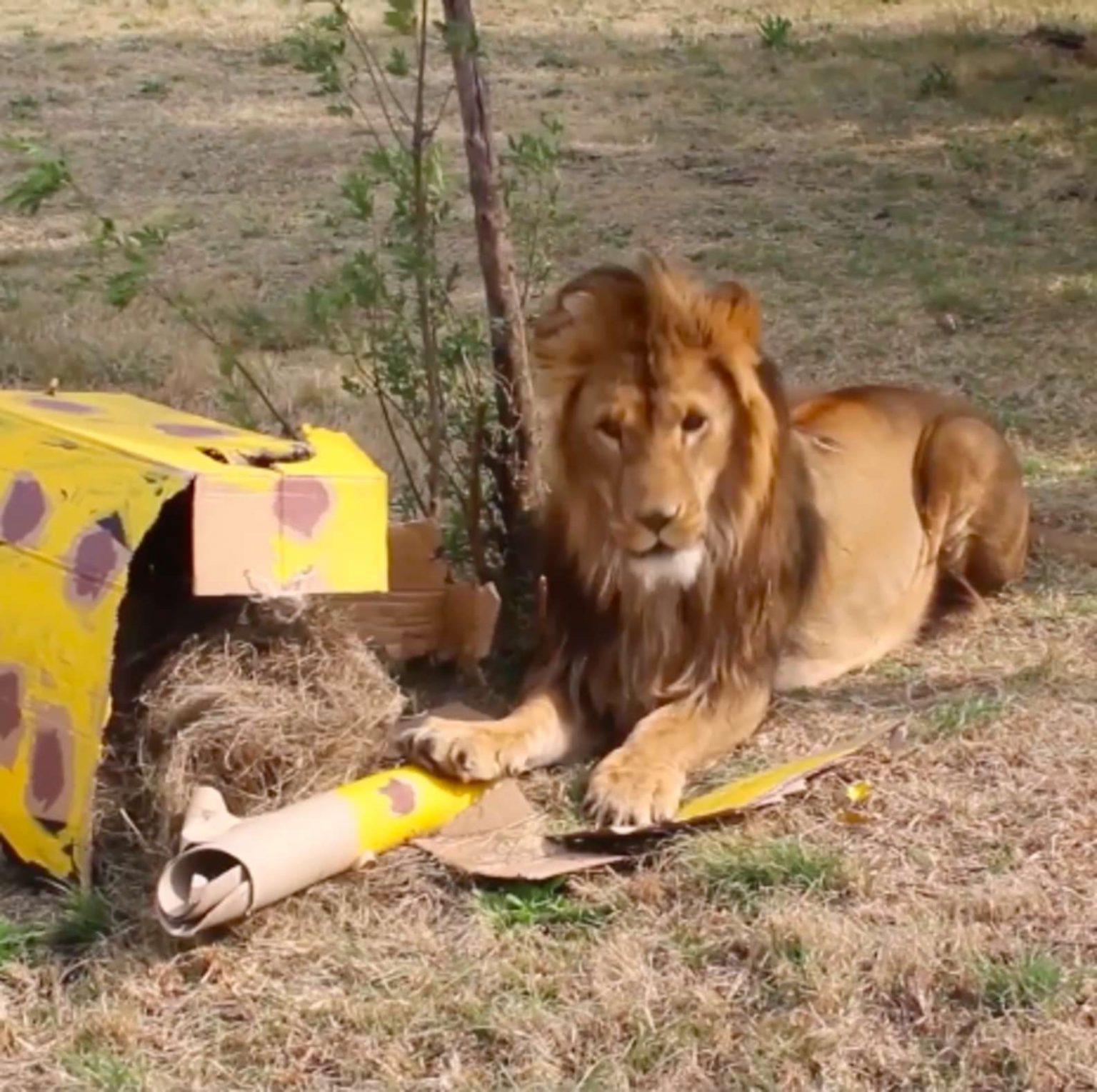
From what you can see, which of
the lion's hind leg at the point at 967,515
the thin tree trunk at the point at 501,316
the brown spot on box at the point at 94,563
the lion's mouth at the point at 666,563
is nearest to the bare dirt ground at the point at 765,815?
the lion's hind leg at the point at 967,515

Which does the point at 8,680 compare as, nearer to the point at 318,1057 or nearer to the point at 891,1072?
the point at 318,1057

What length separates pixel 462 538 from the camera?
205 inches

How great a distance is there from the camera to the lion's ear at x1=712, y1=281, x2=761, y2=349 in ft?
14.5

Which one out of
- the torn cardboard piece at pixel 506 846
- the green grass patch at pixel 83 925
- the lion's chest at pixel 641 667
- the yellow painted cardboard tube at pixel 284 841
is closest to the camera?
the yellow painted cardboard tube at pixel 284 841

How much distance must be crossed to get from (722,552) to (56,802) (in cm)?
148

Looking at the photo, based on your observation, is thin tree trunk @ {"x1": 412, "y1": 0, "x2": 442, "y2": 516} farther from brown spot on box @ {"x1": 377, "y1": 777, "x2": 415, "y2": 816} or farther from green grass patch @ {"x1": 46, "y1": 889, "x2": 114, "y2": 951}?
green grass patch @ {"x1": 46, "y1": 889, "x2": 114, "y2": 951}

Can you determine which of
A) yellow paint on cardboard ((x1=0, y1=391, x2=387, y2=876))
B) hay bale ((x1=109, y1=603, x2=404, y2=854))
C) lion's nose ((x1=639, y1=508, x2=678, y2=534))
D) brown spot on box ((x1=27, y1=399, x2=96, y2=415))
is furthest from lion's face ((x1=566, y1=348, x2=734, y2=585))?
brown spot on box ((x1=27, y1=399, x2=96, y2=415))

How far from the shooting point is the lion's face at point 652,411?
4.29 metres

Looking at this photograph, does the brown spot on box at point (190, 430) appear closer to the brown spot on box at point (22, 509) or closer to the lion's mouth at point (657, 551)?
the brown spot on box at point (22, 509)

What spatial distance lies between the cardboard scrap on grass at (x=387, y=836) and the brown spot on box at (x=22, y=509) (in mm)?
589

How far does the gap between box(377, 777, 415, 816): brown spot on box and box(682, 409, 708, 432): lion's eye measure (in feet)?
3.04

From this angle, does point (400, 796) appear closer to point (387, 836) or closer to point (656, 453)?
point (387, 836)

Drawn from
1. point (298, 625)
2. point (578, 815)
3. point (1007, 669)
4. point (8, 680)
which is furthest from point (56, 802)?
point (1007, 669)

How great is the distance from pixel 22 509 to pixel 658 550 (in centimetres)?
126
